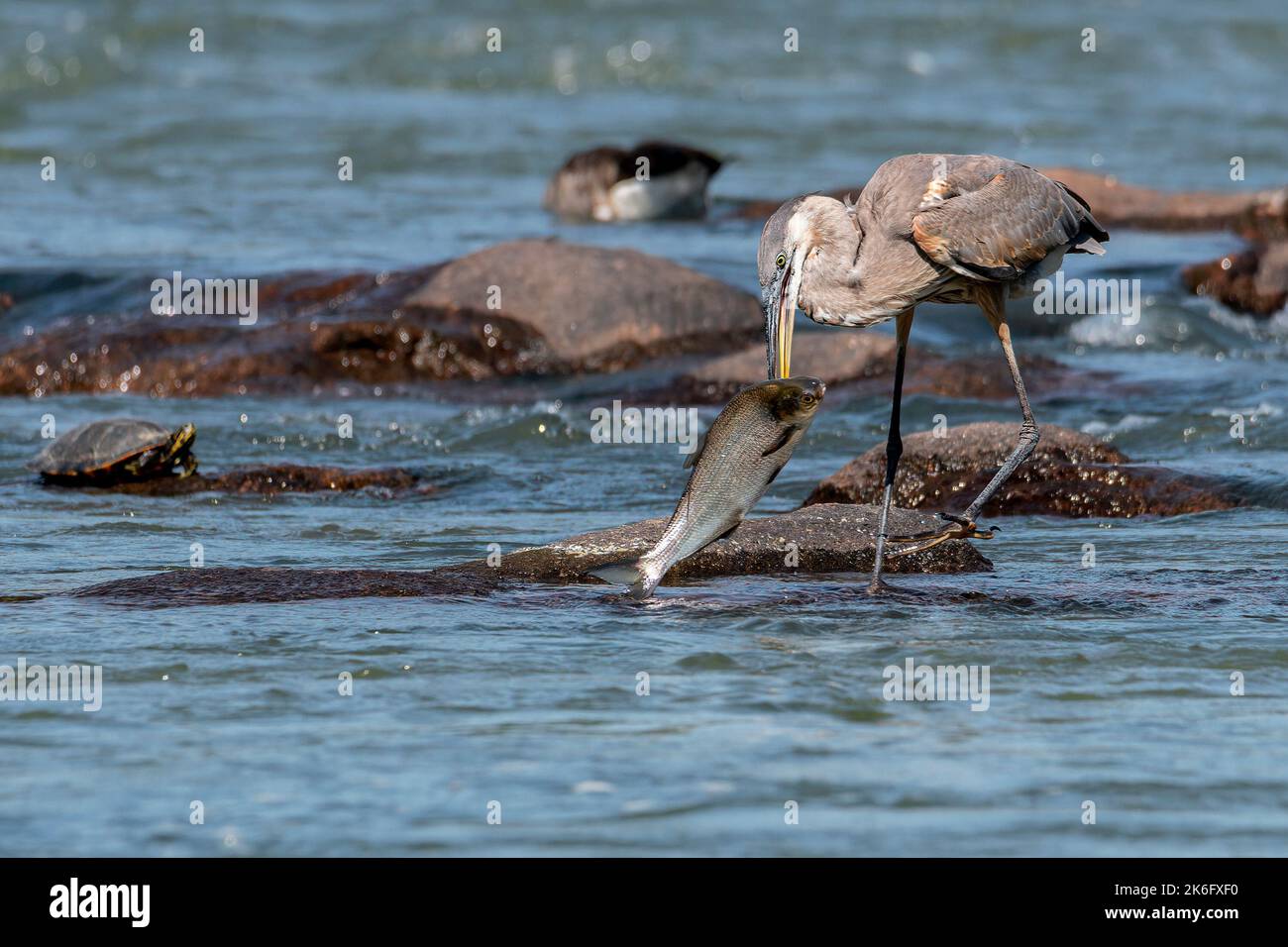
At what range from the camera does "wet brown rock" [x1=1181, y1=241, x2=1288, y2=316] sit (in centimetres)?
Answer: 1652

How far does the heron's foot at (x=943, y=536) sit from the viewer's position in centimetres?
771

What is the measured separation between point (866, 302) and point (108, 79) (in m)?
25.4

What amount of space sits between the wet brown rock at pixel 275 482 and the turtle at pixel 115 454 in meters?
0.07

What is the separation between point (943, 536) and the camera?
7730 mm

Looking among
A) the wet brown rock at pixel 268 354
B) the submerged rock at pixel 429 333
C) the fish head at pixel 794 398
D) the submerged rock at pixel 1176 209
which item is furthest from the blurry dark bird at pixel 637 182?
the fish head at pixel 794 398

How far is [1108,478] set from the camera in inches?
371

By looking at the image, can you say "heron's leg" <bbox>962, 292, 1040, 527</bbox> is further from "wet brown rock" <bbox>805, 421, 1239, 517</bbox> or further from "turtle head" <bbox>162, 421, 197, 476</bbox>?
"turtle head" <bbox>162, 421, 197, 476</bbox>

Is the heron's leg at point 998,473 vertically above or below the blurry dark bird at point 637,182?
below

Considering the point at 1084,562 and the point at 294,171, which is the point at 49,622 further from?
the point at 294,171

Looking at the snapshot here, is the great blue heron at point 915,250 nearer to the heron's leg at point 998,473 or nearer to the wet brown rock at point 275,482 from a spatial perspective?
the heron's leg at point 998,473

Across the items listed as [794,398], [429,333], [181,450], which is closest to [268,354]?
[429,333]

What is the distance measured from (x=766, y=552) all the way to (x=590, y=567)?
734 mm
